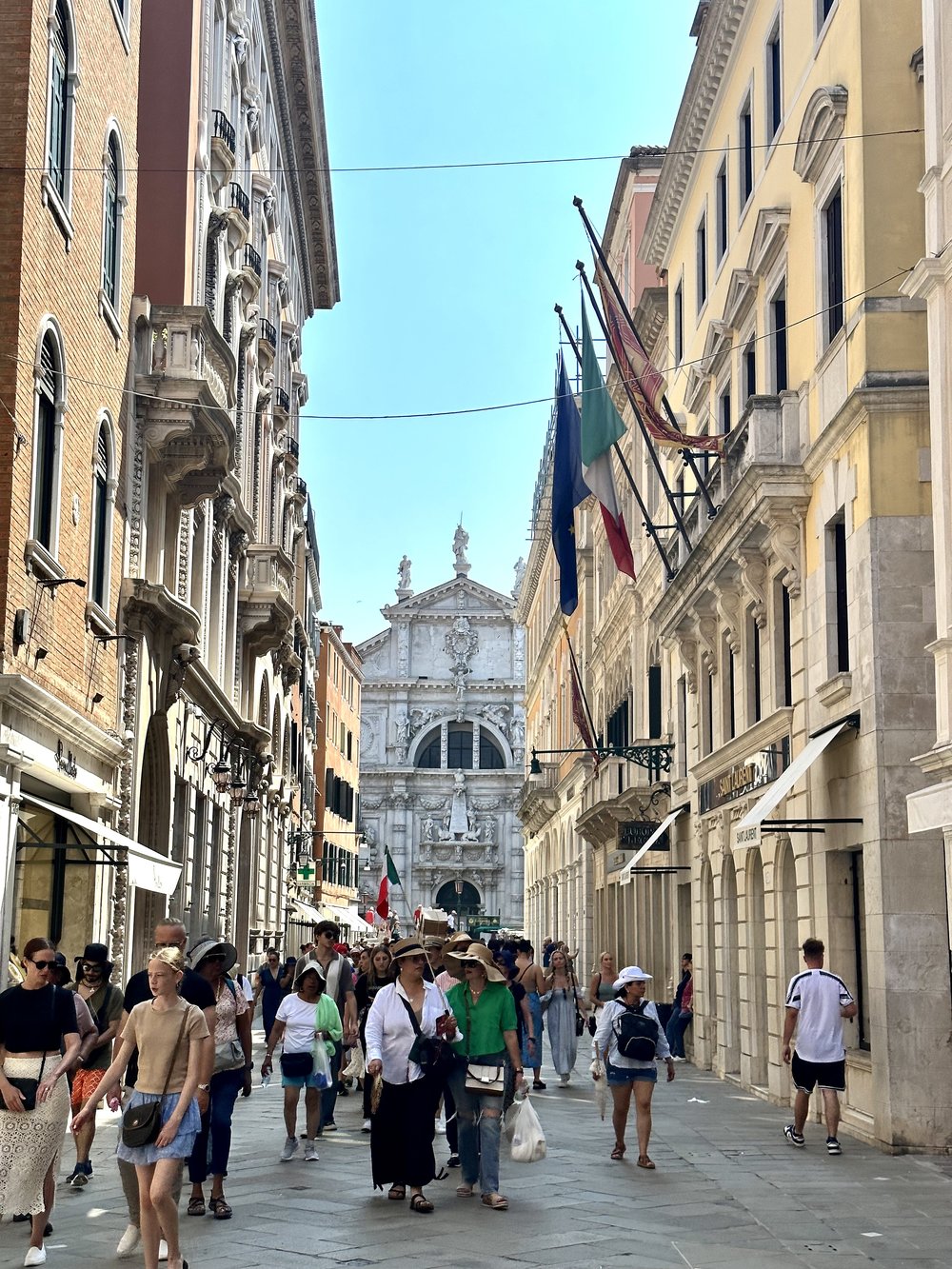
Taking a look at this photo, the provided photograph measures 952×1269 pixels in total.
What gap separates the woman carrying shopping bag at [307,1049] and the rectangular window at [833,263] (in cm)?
837

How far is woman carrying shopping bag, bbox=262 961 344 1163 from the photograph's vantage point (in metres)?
13.6

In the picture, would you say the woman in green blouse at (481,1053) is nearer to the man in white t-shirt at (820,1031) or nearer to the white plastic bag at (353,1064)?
the man in white t-shirt at (820,1031)

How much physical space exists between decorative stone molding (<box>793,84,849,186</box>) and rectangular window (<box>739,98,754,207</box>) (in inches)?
155

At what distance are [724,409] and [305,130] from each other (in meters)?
23.5

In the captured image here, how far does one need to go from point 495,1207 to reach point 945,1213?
291 centimetres

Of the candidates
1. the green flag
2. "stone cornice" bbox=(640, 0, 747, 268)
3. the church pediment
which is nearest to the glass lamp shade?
the green flag

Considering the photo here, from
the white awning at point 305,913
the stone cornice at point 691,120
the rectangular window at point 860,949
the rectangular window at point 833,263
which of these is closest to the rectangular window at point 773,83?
the stone cornice at point 691,120

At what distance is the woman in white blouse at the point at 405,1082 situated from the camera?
11.1 meters

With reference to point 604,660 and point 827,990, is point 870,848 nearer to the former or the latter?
point 827,990

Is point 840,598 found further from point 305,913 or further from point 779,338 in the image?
point 305,913

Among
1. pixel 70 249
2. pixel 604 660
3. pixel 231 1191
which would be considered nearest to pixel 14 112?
pixel 70 249

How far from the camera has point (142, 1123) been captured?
8.68 m

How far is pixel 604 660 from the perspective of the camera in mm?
41312

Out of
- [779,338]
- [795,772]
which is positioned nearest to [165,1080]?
[795,772]
